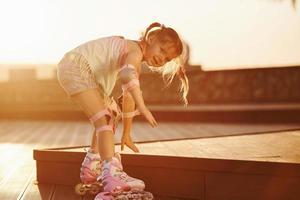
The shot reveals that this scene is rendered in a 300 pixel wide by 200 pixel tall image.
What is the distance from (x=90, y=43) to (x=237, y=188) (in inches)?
38.5

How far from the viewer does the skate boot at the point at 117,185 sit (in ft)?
6.78

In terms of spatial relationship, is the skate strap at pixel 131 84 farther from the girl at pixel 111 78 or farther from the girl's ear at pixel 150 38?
the girl's ear at pixel 150 38

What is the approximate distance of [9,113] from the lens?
28.4 ft

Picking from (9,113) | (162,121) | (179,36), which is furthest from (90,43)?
(9,113)

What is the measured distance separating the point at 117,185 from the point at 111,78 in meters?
0.54

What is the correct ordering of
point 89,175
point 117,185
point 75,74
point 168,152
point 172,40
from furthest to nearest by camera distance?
1. point 168,152
2. point 89,175
3. point 75,74
4. point 172,40
5. point 117,185

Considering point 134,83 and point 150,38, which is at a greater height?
point 150,38

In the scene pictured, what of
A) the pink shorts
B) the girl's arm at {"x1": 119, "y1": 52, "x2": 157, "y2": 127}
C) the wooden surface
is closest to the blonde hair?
the girl's arm at {"x1": 119, "y1": 52, "x2": 157, "y2": 127}

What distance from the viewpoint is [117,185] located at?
81.6 inches

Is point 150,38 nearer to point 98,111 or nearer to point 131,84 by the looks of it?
point 131,84

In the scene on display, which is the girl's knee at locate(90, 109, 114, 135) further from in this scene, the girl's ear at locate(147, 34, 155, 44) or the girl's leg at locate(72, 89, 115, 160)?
the girl's ear at locate(147, 34, 155, 44)

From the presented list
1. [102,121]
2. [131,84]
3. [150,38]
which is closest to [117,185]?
[102,121]

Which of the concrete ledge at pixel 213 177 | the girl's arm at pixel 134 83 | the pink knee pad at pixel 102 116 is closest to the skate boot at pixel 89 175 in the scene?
the concrete ledge at pixel 213 177

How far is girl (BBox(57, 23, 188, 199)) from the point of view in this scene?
211cm
